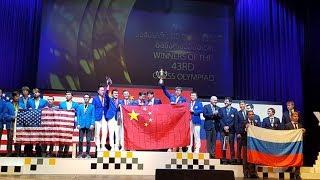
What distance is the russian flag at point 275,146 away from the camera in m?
8.15

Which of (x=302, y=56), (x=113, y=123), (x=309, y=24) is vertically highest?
(x=309, y=24)

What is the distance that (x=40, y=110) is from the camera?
26.0 ft

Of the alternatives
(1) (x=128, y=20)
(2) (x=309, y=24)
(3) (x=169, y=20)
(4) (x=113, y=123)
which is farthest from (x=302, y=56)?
(4) (x=113, y=123)

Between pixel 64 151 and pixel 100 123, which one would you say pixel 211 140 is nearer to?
pixel 100 123

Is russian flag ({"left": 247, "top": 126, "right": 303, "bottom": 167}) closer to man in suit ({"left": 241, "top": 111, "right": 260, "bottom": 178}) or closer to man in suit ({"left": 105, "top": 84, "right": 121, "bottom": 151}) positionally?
man in suit ({"left": 241, "top": 111, "right": 260, "bottom": 178})

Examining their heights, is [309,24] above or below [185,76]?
above

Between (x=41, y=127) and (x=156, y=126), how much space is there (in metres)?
2.19

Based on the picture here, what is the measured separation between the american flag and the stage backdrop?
3159 mm

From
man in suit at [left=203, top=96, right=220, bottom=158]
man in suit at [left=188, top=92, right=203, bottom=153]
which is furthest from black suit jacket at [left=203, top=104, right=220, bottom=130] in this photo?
man in suit at [left=188, top=92, right=203, bottom=153]

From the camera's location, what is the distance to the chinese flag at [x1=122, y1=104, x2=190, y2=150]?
8.10m

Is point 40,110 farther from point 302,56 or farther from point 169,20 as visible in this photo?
point 302,56

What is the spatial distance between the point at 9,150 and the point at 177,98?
3.50 metres

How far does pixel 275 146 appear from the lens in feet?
27.1

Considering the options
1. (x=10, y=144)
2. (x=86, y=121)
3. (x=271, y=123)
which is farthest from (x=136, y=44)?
(x=10, y=144)
